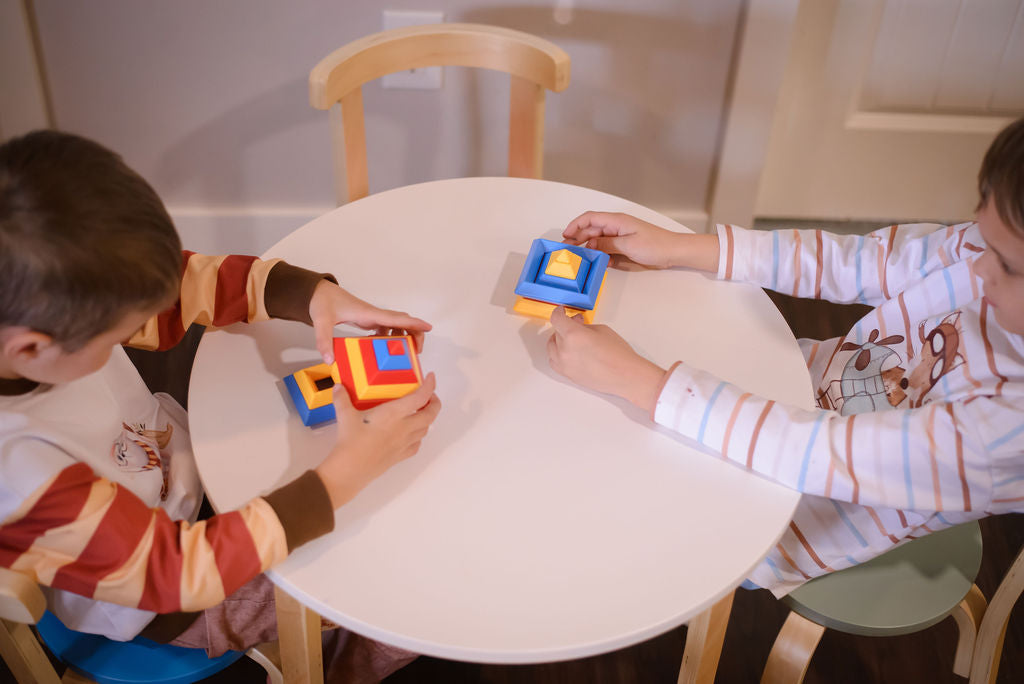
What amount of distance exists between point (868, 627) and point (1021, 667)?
669 mm

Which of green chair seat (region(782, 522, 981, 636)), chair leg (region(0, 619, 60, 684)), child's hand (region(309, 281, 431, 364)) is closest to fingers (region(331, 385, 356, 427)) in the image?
child's hand (region(309, 281, 431, 364))

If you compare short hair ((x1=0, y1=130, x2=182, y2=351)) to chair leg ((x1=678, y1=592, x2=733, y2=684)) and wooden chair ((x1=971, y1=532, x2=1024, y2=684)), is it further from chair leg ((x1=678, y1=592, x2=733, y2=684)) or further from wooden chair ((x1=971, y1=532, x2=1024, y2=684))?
wooden chair ((x1=971, y1=532, x2=1024, y2=684))

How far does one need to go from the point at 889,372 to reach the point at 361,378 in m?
0.68

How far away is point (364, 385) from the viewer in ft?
2.72

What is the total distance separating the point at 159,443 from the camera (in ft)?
3.24

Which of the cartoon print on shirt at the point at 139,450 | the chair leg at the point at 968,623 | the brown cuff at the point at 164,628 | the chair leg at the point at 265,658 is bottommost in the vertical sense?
the chair leg at the point at 968,623

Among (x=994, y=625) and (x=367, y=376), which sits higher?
(x=367, y=376)

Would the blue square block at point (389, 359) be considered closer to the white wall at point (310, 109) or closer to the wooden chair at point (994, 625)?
the wooden chair at point (994, 625)

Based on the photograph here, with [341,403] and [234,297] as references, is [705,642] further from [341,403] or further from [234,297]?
[234,297]

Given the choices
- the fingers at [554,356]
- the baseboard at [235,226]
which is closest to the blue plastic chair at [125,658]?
the fingers at [554,356]

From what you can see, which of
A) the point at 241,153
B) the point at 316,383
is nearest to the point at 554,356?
the point at 316,383

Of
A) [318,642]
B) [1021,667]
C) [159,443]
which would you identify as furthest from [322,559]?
[1021,667]

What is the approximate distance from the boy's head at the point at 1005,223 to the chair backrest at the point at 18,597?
956mm

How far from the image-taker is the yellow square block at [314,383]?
83 centimetres
